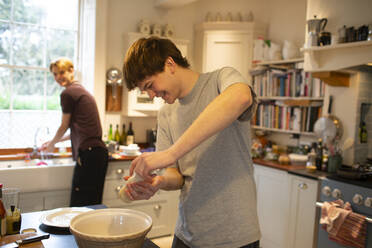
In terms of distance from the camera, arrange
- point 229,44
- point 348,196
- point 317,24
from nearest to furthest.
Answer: point 348,196, point 317,24, point 229,44

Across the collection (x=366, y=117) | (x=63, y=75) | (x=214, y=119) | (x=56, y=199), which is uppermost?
(x=63, y=75)

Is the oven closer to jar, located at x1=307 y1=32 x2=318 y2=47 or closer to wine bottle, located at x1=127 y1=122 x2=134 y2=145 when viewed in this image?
jar, located at x1=307 y1=32 x2=318 y2=47

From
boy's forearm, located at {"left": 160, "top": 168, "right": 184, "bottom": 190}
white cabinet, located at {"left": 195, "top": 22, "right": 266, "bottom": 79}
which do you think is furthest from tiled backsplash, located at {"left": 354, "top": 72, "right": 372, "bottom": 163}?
boy's forearm, located at {"left": 160, "top": 168, "right": 184, "bottom": 190}

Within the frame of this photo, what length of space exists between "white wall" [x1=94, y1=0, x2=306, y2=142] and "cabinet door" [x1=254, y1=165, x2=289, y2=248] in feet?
4.83

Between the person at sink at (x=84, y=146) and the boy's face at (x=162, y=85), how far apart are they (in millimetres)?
1993

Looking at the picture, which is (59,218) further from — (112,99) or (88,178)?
(112,99)

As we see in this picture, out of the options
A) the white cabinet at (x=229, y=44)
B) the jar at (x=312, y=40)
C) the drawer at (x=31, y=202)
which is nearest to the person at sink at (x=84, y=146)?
the drawer at (x=31, y=202)

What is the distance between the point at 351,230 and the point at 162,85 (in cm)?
192

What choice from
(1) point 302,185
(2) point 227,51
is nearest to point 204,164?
(1) point 302,185

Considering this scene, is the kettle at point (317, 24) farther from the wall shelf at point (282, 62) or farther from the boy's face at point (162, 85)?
the boy's face at point (162, 85)

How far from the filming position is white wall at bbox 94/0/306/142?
3.83m

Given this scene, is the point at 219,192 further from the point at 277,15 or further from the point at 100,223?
the point at 277,15

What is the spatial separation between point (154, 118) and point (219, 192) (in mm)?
3109

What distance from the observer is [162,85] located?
124 centimetres
